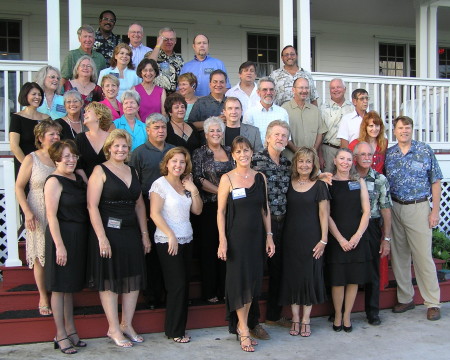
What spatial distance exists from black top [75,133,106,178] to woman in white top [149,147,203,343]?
0.63 m

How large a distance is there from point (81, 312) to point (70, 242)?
85cm

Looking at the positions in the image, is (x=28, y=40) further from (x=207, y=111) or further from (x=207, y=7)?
(x=207, y=111)

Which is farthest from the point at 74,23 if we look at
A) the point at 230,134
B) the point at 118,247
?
the point at 118,247

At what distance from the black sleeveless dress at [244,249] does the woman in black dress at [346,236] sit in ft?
2.72

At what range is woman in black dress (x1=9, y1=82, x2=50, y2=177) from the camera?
15.8 feet

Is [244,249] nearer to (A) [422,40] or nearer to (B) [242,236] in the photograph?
(B) [242,236]

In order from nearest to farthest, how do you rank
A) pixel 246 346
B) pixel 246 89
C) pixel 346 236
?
pixel 246 346 → pixel 346 236 → pixel 246 89

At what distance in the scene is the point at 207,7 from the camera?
9766mm

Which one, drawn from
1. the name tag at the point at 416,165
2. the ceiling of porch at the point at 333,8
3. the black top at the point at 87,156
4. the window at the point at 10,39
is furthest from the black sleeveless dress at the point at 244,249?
the window at the point at 10,39

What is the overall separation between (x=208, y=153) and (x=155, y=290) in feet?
4.50

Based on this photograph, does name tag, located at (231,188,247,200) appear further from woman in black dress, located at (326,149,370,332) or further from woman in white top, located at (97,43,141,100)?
woman in white top, located at (97,43,141,100)

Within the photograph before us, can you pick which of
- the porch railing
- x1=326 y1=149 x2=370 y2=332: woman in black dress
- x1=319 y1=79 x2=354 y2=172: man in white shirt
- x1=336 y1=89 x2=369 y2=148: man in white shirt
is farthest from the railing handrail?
x1=326 y1=149 x2=370 y2=332: woman in black dress

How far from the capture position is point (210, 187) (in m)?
4.63

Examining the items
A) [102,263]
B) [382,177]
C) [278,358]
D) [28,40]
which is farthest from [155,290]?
[28,40]
